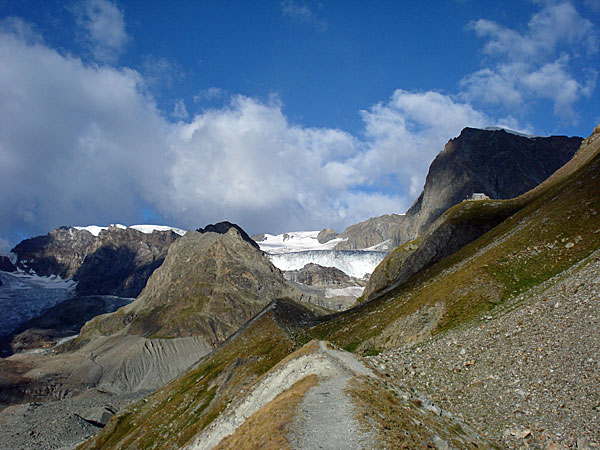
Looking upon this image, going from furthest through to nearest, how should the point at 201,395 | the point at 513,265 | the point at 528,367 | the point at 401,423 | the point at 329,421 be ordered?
the point at 201,395 → the point at 513,265 → the point at 528,367 → the point at 401,423 → the point at 329,421

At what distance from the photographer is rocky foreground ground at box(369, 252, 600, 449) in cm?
1947

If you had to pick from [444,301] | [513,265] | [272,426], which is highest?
[513,265]

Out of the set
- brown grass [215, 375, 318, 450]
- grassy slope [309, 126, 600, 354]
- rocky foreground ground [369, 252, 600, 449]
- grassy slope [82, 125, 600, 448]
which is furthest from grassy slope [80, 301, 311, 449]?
rocky foreground ground [369, 252, 600, 449]

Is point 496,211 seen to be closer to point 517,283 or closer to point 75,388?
point 517,283

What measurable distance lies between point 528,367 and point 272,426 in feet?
53.3

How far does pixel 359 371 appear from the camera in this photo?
2812cm

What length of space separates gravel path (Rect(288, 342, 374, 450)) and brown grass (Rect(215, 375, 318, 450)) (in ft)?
1.53

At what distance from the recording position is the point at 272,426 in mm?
20016

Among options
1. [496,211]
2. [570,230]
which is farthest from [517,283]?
[496,211]

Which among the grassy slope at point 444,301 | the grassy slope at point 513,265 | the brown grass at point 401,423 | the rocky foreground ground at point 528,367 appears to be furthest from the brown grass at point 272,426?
the grassy slope at point 513,265

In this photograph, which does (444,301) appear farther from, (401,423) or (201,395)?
(201,395)

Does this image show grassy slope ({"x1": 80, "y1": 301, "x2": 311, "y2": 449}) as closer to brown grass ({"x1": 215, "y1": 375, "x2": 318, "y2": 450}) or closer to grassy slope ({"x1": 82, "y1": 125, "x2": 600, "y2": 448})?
grassy slope ({"x1": 82, "y1": 125, "x2": 600, "y2": 448})

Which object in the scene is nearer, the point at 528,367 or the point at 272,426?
the point at 272,426

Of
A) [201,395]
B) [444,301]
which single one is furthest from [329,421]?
[201,395]
